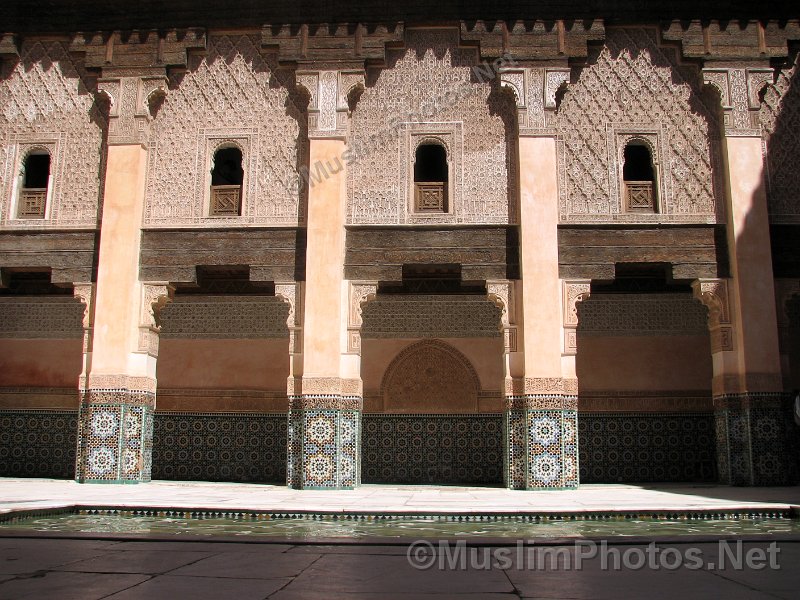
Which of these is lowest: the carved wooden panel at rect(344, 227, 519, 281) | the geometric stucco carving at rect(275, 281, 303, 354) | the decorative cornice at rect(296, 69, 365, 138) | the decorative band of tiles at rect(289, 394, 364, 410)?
the decorative band of tiles at rect(289, 394, 364, 410)

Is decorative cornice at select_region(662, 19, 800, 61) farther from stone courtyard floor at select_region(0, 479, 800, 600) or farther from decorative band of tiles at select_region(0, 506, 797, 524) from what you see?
stone courtyard floor at select_region(0, 479, 800, 600)

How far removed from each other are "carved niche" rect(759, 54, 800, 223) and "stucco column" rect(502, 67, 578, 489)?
2439 millimetres

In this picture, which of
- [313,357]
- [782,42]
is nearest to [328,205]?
[313,357]

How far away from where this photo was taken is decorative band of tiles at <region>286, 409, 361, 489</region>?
8.23 metres

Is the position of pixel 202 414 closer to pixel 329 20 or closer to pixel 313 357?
pixel 313 357

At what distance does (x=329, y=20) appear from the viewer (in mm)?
9055

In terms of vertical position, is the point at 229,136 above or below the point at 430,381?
above

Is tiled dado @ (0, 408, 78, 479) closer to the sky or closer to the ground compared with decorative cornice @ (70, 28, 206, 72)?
closer to the ground

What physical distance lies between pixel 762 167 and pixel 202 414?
754cm

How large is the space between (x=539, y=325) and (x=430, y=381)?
2.28m

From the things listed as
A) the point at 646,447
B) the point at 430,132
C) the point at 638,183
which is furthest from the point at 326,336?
the point at 646,447

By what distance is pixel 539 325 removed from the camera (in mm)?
8414

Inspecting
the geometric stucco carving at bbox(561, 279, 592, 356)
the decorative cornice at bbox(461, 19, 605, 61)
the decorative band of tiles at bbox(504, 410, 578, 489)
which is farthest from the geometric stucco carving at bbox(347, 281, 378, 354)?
the decorative cornice at bbox(461, 19, 605, 61)

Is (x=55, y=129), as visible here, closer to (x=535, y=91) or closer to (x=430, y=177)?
(x=430, y=177)
